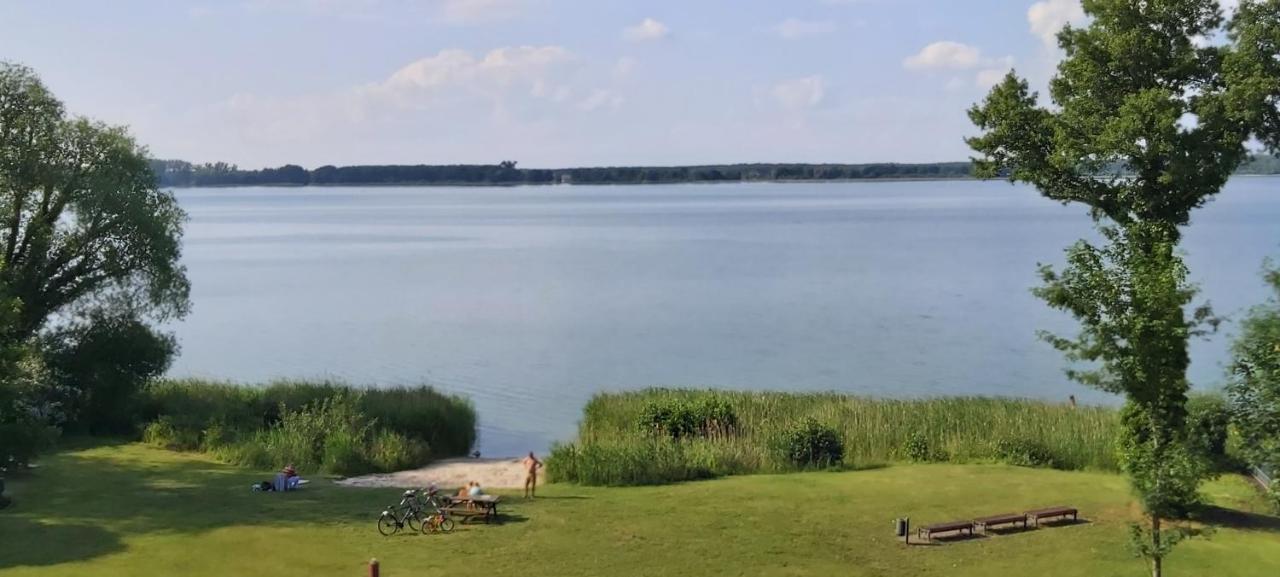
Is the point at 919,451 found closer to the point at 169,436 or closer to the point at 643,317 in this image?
the point at 169,436

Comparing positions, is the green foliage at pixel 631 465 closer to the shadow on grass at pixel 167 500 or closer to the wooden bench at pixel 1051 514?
the shadow on grass at pixel 167 500

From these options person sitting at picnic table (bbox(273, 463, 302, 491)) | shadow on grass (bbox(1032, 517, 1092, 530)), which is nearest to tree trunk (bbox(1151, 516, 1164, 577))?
shadow on grass (bbox(1032, 517, 1092, 530))

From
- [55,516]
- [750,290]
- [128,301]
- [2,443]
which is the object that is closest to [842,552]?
[55,516]

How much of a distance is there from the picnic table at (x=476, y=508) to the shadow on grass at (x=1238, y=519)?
12.9 metres

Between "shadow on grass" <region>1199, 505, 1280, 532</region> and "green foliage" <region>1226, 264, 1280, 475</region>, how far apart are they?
6.80 meters

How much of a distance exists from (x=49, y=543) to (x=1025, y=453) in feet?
67.6

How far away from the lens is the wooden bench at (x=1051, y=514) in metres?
→ 18.5

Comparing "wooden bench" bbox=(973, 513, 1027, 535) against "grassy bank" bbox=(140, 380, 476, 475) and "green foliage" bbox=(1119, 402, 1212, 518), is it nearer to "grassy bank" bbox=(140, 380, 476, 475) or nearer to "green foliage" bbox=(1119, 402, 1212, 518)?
"green foliage" bbox=(1119, 402, 1212, 518)

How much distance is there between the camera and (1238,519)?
18859 mm

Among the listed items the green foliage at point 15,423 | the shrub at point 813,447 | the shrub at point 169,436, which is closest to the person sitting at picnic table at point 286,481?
the green foliage at point 15,423

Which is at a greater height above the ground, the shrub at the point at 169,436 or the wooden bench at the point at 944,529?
the wooden bench at the point at 944,529

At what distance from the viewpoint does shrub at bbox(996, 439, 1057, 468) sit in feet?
80.9

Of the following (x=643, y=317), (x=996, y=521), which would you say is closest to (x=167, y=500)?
(x=996, y=521)

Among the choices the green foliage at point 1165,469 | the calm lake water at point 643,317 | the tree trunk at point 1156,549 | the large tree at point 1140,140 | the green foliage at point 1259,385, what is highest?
the large tree at point 1140,140
